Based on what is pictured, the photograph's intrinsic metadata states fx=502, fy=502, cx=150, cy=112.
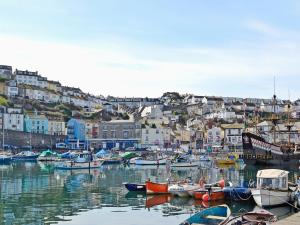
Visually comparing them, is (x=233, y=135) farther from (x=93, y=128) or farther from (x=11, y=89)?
(x=11, y=89)

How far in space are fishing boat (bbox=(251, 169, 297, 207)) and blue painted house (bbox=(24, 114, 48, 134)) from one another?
4412 inches

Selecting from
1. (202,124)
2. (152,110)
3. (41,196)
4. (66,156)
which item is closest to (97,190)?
(41,196)

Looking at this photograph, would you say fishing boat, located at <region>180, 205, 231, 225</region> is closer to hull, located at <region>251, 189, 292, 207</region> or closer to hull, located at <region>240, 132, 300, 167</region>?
hull, located at <region>251, 189, 292, 207</region>

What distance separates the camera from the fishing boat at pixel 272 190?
34.3m

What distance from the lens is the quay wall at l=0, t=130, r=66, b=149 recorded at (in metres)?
128

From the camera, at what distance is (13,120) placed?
139m

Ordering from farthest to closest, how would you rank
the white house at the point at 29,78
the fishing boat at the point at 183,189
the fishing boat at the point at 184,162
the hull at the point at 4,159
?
the white house at the point at 29,78, the hull at the point at 4,159, the fishing boat at the point at 184,162, the fishing boat at the point at 183,189

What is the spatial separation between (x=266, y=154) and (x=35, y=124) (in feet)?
264

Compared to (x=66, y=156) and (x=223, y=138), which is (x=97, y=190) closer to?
(x=66, y=156)

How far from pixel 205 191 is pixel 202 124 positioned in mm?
125395

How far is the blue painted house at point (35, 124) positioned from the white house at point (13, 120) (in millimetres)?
1503

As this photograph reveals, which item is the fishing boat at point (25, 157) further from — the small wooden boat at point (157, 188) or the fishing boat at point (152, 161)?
the small wooden boat at point (157, 188)

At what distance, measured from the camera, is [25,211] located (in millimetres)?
33562

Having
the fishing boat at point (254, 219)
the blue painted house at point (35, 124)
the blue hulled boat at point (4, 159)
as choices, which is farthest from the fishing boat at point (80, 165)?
the blue painted house at point (35, 124)
